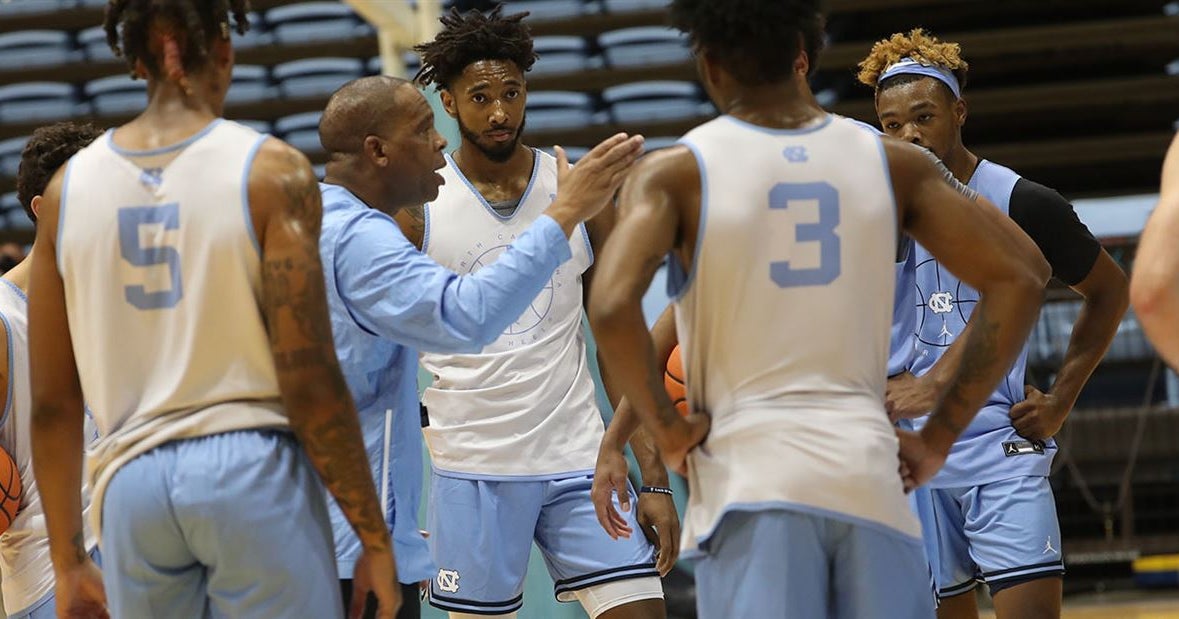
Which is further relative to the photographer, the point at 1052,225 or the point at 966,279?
the point at 1052,225

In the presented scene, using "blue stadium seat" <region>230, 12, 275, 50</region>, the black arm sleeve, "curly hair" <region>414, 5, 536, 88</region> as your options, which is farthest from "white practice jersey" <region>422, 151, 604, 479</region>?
"blue stadium seat" <region>230, 12, 275, 50</region>

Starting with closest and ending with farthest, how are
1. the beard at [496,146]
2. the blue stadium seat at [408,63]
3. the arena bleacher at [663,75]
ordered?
the beard at [496,146], the blue stadium seat at [408,63], the arena bleacher at [663,75]


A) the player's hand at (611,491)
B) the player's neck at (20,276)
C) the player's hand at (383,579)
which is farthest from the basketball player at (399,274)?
the player's neck at (20,276)

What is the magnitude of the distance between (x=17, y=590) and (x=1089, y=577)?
627 centimetres

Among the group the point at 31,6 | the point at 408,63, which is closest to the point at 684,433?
the point at 408,63

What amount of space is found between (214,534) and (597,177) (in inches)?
42.1

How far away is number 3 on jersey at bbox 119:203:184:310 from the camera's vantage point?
2438mm

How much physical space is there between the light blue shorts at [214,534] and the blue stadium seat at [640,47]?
8.70 metres

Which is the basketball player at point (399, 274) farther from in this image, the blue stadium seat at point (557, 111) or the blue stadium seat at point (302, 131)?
the blue stadium seat at point (302, 131)

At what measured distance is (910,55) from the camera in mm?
4129

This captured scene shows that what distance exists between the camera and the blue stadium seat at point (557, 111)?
10.5 meters

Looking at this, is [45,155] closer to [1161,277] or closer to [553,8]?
[1161,277]

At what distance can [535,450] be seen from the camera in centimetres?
390

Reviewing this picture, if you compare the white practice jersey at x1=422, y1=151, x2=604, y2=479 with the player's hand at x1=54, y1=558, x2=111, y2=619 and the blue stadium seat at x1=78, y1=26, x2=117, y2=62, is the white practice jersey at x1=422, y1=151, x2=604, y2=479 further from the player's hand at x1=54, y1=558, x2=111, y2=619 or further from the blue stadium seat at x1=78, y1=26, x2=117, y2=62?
the blue stadium seat at x1=78, y1=26, x2=117, y2=62
